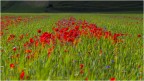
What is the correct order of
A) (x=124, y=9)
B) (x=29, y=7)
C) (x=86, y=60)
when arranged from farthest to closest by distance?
(x=29, y=7), (x=124, y=9), (x=86, y=60)

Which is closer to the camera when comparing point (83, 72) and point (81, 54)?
point (83, 72)

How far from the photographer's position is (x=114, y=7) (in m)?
75.4

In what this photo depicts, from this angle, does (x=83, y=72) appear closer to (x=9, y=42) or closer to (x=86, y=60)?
(x=86, y=60)

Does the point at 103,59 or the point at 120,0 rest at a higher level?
the point at 120,0

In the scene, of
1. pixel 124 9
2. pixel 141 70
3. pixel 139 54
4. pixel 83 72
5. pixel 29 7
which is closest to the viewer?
pixel 83 72

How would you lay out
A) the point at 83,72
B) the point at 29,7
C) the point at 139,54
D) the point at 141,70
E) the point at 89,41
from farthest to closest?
the point at 29,7 < the point at 89,41 < the point at 139,54 < the point at 141,70 < the point at 83,72

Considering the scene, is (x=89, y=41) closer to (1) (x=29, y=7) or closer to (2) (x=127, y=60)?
(2) (x=127, y=60)

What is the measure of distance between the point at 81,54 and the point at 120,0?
73.8 m

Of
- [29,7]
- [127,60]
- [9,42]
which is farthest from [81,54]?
[29,7]

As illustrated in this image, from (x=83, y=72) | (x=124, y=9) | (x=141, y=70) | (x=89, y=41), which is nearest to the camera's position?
(x=83, y=72)

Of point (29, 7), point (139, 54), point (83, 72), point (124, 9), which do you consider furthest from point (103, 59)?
point (29, 7)

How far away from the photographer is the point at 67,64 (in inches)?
199

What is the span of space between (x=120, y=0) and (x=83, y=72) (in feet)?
246

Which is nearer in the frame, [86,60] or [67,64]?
[67,64]
